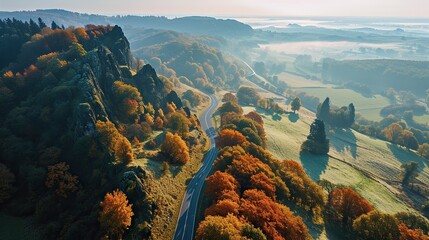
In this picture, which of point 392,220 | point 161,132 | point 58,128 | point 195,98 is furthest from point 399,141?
point 58,128

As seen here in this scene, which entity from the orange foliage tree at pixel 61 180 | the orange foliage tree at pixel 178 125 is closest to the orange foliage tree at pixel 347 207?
the orange foliage tree at pixel 178 125

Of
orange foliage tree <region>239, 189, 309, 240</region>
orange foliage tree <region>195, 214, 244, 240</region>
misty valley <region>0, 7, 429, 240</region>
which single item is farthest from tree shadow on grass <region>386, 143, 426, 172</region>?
orange foliage tree <region>195, 214, 244, 240</region>

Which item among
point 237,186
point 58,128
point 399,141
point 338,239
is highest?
point 58,128

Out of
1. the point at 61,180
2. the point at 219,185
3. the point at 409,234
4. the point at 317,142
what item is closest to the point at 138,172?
the point at 61,180

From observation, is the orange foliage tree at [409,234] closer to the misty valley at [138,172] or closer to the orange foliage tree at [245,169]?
the misty valley at [138,172]

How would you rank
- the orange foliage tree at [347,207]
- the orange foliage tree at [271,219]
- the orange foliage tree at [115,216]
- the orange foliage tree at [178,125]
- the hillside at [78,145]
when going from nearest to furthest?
the orange foliage tree at [115,216] < the orange foliage tree at [271,219] < the hillside at [78,145] < the orange foliage tree at [347,207] < the orange foliage tree at [178,125]

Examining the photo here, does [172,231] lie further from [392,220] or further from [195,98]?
[195,98]
